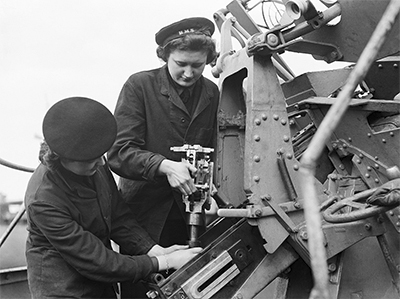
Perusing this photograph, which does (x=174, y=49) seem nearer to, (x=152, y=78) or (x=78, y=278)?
(x=152, y=78)

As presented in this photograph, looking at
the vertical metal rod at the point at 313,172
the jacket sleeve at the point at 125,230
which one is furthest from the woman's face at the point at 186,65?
the vertical metal rod at the point at 313,172

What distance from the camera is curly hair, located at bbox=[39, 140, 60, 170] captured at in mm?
2365

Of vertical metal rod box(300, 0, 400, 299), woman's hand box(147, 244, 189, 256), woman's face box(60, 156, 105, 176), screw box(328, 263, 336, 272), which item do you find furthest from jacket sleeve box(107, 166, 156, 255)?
vertical metal rod box(300, 0, 400, 299)

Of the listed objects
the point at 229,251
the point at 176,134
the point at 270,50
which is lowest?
the point at 229,251

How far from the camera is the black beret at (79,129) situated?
2.31 metres

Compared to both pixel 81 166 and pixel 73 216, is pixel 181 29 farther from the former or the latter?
pixel 73 216

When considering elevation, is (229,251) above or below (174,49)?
below

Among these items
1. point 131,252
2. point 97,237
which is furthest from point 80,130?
point 131,252

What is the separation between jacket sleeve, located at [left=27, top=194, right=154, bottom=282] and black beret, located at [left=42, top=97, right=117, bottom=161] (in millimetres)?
255

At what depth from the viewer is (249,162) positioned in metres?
2.43

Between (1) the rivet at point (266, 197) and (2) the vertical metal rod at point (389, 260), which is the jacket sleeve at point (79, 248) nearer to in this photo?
(1) the rivet at point (266, 197)

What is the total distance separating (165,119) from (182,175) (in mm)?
505

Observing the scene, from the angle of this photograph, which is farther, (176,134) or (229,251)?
(176,134)

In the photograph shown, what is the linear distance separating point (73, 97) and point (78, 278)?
0.81m
